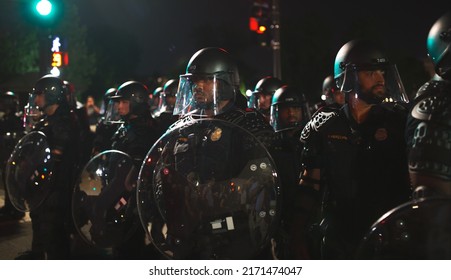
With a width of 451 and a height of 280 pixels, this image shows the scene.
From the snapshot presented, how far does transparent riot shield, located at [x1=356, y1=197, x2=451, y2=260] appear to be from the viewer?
6.51ft

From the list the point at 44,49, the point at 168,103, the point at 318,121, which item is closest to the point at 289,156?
the point at 318,121

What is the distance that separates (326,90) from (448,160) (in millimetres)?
5295

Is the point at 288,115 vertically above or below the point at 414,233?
above

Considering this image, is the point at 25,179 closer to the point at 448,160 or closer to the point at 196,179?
the point at 196,179

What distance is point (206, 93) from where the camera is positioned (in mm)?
3588

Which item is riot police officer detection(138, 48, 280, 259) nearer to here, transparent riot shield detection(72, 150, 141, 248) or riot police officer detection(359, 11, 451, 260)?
riot police officer detection(359, 11, 451, 260)

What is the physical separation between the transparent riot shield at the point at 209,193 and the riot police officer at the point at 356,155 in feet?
1.32

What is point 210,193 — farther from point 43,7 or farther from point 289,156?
point 43,7

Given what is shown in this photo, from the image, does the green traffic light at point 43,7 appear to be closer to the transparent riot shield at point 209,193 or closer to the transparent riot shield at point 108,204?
the transparent riot shield at point 108,204

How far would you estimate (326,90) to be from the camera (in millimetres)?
7262

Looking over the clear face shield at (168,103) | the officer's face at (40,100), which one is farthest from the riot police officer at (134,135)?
the clear face shield at (168,103)

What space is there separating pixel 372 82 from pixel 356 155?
1.45 feet

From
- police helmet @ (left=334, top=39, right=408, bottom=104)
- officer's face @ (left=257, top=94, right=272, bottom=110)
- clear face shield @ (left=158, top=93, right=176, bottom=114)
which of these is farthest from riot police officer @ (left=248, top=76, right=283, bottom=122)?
police helmet @ (left=334, top=39, right=408, bottom=104)

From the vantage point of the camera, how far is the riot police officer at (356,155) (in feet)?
9.21
